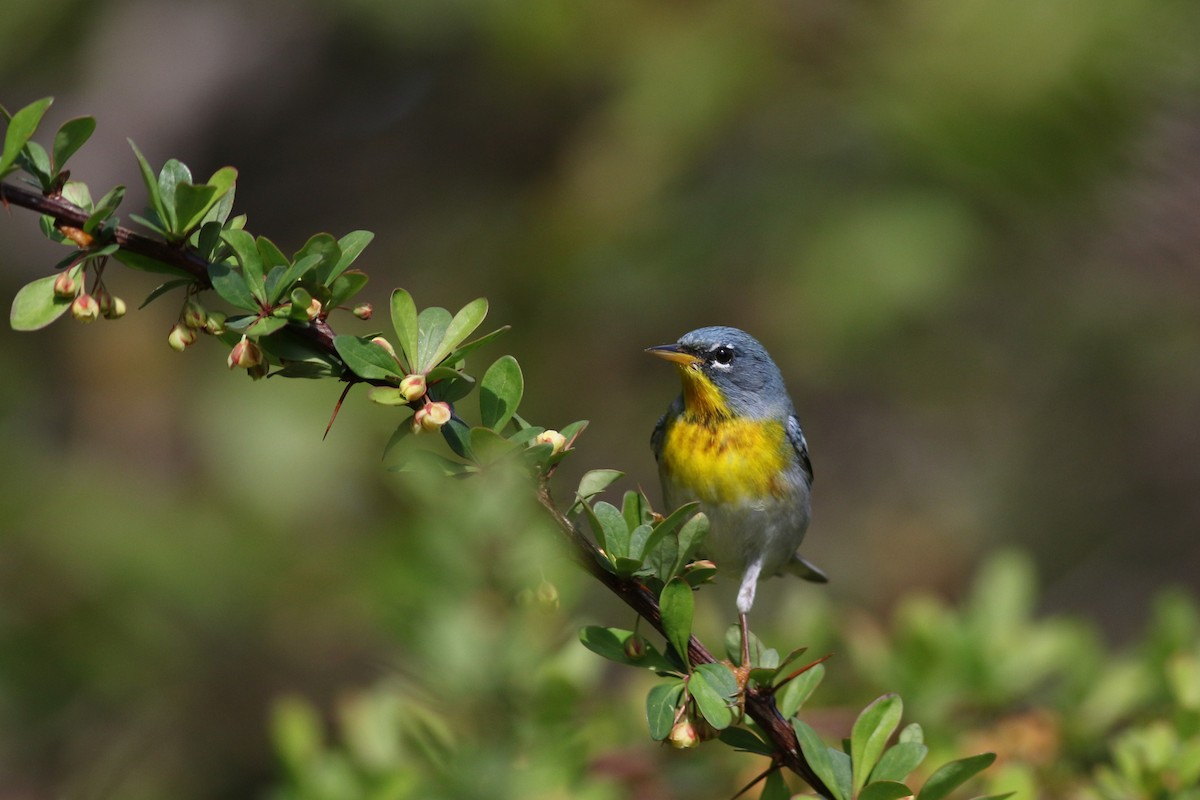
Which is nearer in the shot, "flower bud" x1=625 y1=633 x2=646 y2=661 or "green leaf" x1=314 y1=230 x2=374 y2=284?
"green leaf" x1=314 y1=230 x2=374 y2=284

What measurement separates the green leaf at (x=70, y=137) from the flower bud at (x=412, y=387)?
1.45 ft

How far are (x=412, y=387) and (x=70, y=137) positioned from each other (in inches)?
18.6

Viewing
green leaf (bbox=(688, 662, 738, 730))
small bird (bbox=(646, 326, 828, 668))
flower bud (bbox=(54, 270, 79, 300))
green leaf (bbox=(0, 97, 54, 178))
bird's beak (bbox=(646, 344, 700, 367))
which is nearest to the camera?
green leaf (bbox=(0, 97, 54, 178))

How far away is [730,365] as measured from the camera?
10.3 feet

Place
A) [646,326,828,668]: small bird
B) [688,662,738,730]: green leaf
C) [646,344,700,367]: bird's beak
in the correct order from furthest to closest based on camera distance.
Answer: [646,344,700,367]: bird's beak < [646,326,828,668]: small bird < [688,662,738,730]: green leaf

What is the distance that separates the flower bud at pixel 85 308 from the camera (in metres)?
1.35

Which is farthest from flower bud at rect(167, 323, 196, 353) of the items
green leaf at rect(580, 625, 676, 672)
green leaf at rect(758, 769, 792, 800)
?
green leaf at rect(758, 769, 792, 800)

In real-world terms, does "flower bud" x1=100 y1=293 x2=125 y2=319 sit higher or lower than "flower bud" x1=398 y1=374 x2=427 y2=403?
higher

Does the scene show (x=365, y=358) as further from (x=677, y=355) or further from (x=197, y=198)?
(x=677, y=355)

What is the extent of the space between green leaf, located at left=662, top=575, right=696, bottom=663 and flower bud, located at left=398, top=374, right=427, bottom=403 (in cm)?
40

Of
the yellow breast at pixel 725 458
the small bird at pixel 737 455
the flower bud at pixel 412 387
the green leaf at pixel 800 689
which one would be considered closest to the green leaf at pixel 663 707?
the green leaf at pixel 800 689

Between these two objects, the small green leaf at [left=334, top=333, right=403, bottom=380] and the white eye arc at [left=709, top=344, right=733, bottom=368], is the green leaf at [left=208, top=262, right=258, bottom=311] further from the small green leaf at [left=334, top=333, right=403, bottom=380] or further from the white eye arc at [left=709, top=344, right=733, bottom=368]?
the white eye arc at [left=709, top=344, right=733, bottom=368]

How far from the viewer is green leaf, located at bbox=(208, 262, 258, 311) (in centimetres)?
134

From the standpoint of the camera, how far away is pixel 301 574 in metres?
5.14
